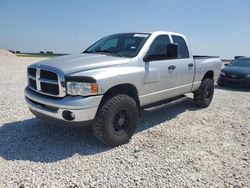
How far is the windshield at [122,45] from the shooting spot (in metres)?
4.36

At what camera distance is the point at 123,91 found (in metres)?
4.04

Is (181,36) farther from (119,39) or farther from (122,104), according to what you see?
(122,104)

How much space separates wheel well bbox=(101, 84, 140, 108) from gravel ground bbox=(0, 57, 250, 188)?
0.81 m

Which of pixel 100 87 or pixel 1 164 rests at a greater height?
pixel 100 87

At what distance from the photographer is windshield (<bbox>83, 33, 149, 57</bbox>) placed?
14.3ft

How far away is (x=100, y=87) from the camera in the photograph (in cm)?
343

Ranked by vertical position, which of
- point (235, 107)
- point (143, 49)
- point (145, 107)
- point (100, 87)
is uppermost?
point (143, 49)

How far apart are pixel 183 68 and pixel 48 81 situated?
3064mm

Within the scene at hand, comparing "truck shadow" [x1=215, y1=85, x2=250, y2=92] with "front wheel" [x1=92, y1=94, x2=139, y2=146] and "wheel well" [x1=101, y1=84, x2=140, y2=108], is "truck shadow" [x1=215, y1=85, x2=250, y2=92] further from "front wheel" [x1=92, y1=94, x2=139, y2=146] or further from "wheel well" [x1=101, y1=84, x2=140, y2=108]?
"front wheel" [x1=92, y1=94, x2=139, y2=146]

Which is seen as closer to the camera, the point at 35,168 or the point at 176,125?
the point at 35,168

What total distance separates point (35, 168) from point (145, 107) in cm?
231

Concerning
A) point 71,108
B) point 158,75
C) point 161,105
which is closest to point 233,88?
point 161,105

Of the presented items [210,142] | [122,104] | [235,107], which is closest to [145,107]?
[122,104]

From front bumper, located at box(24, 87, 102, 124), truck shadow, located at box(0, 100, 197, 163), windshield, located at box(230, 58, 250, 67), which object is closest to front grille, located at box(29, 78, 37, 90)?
front bumper, located at box(24, 87, 102, 124)
